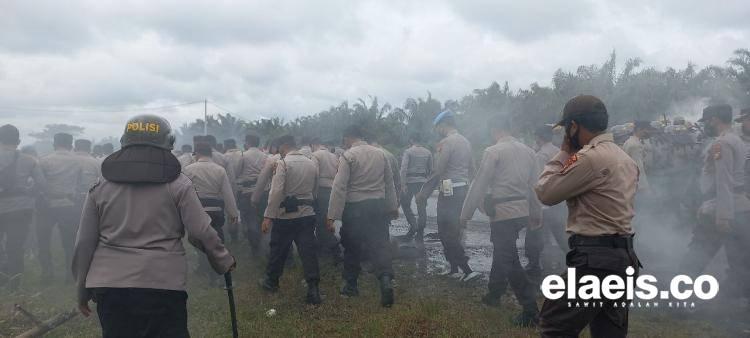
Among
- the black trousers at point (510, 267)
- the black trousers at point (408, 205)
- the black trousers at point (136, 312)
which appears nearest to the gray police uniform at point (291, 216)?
the black trousers at point (510, 267)

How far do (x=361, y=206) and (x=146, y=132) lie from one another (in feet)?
10.7

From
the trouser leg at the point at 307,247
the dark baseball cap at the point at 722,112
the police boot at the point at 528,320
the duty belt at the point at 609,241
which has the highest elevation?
the dark baseball cap at the point at 722,112

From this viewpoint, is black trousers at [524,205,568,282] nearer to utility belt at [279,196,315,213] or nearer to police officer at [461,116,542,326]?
police officer at [461,116,542,326]

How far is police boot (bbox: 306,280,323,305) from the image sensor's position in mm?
5770

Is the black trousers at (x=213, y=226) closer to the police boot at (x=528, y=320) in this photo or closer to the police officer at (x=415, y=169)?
the police officer at (x=415, y=169)

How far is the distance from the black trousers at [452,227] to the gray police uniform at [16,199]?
564cm

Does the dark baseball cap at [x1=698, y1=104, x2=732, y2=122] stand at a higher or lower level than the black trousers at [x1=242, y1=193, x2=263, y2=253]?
higher

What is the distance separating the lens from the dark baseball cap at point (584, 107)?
296 centimetres

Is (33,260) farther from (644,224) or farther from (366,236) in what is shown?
(644,224)

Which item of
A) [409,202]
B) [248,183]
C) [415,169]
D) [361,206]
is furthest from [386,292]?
[248,183]

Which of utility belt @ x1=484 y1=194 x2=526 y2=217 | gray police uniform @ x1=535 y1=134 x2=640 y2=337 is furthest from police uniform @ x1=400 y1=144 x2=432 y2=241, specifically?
gray police uniform @ x1=535 y1=134 x2=640 y2=337

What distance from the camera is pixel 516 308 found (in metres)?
5.43

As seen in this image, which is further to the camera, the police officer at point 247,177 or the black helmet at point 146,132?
the police officer at point 247,177

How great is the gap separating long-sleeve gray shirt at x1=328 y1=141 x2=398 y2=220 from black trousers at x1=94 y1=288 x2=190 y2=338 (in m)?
2.92
